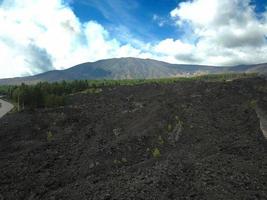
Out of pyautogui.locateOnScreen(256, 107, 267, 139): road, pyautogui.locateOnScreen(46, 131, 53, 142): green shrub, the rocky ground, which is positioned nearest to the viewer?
the rocky ground

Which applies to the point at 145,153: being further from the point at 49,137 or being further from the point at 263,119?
the point at 49,137

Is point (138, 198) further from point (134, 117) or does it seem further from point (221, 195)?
point (134, 117)

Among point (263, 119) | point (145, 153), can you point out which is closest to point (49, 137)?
point (145, 153)

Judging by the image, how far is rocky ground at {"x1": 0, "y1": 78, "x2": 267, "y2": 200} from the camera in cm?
1861

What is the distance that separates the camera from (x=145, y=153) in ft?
102

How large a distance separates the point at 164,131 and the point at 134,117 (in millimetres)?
9857

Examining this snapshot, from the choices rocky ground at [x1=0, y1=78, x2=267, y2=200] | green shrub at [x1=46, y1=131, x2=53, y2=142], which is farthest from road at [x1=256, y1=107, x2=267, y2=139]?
green shrub at [x1=46, y1=131, x2=53, y2=142]

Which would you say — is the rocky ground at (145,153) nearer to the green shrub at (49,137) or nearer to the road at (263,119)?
the green shrub at (49,137)

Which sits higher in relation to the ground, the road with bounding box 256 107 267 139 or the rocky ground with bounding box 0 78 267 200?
the road with bounding box 256 107 267 139

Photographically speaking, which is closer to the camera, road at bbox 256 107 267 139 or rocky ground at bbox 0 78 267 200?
rocky ground at bbox 0 78 267 200

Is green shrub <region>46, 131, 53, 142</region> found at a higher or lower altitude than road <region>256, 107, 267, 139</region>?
lower

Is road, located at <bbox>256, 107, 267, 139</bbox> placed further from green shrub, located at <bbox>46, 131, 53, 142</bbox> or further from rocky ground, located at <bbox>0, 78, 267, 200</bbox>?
green shrub, located at <bbox>46, 131, 53, 142</bbox>

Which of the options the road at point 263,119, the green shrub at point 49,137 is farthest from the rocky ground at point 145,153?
the road at point 263,119

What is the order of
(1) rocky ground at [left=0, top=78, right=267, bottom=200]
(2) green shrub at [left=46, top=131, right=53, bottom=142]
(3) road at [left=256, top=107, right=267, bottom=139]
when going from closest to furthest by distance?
(1) rocky ground at [left=0, top=78, right=267, bottom=200] → (3) road at [left=256, top=107, right=267, bottom=139] → (2) green shrub at [left=46, top=131, right=53, bottom=142]
